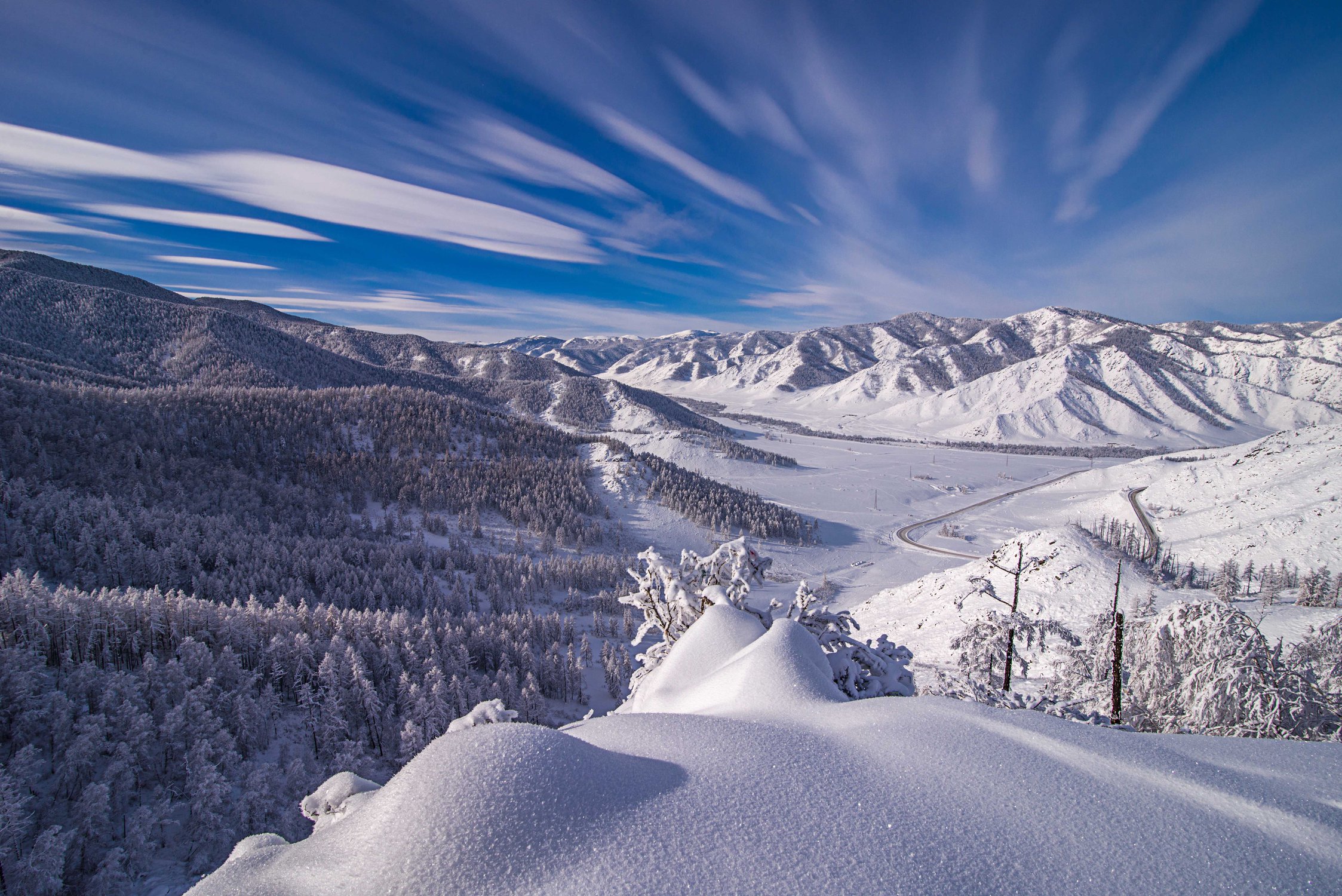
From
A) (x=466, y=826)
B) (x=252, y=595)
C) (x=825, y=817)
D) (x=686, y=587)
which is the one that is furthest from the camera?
(x=252, y=595)

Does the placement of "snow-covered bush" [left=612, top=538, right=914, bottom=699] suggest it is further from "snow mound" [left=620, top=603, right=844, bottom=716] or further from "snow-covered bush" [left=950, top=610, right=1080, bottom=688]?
"snow-covered bush" [left=950, top=610, right=1080, bottom=688]

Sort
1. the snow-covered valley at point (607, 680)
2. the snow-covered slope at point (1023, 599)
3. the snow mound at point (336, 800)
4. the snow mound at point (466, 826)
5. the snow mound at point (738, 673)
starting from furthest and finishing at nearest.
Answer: the snow-covered slope at point (1023, 599) < the snow mound at point (738, 673) < the snow mound at point (336, 800) < the snow-covered valley at point (607, 680) < the snow mound at point (466, 826)

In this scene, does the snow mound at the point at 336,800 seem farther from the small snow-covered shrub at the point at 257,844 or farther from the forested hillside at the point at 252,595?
the forested hillside at the point at 252,595

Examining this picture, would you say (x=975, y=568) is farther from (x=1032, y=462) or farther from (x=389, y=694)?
(x=1032, y=462)

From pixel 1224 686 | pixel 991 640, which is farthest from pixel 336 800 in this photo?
pixel 991 640

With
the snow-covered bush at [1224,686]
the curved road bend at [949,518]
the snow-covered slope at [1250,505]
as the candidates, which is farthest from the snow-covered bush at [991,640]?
the snow-covered slope at [1250,505]

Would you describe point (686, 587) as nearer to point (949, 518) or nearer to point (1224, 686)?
point (1224, 686)
